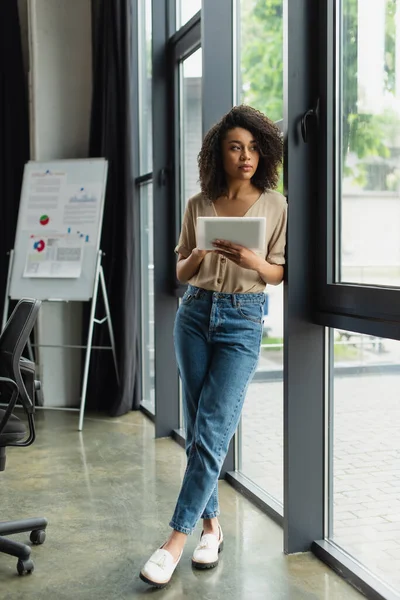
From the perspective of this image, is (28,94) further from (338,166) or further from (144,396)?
(338,166)

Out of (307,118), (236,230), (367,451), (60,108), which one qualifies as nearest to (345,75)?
(307,118)

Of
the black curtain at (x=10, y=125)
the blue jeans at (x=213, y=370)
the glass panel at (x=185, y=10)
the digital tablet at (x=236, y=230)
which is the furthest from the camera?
the black curtain at (x=10, y=125)

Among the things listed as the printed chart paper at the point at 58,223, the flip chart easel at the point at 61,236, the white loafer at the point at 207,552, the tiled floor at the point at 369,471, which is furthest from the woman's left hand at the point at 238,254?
the printed chart paper at the point at 58,223

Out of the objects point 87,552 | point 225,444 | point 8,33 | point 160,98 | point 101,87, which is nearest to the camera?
point 225,444

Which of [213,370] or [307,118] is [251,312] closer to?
[213,370]

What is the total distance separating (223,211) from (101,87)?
2934mm

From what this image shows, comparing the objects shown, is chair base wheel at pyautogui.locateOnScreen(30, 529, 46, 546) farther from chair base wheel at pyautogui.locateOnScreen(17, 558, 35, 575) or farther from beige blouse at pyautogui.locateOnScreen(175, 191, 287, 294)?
beige blouse at pyautogui.locateOnScreen(175, 191, 287, 294)

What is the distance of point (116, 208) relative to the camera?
204 inches

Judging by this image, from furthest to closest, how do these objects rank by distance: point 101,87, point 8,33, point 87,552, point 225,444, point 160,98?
point 8,33 → point 101,87 → point 160,98 → point 87,552 → point 225,444

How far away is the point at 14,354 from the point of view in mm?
2555

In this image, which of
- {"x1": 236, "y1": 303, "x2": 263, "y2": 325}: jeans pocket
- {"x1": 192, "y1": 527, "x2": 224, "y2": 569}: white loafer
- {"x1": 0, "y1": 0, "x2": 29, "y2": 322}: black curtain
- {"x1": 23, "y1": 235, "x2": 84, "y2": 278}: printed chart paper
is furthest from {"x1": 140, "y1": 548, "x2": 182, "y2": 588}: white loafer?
{"x1": 0, "y1": 0, "x2": 29, "y2": 322}: black curtain

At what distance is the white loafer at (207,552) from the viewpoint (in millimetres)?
2588

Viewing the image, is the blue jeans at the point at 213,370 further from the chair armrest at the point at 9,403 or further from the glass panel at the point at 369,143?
the chair armrest at the point at 9,403

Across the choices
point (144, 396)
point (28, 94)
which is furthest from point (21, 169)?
point (144, 396)
